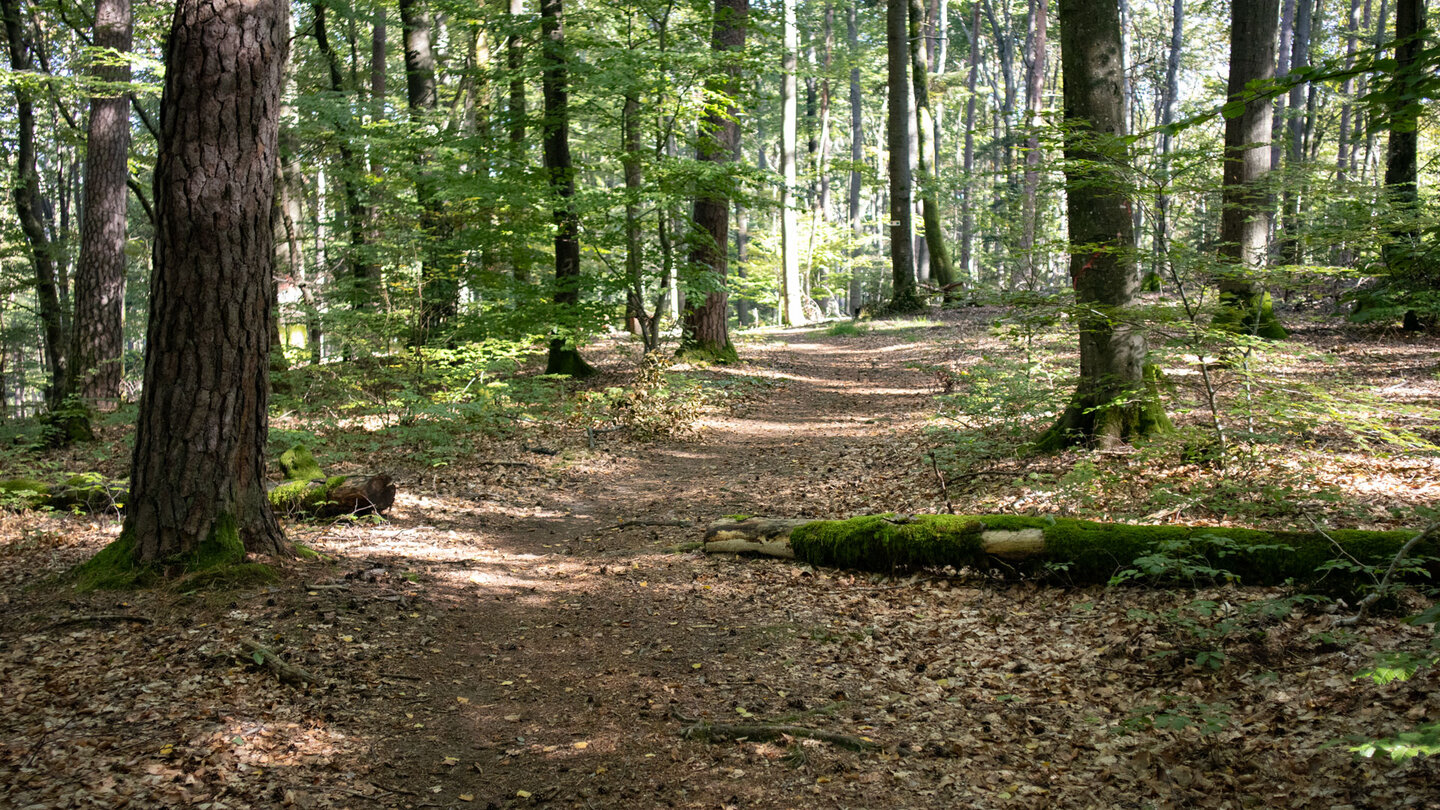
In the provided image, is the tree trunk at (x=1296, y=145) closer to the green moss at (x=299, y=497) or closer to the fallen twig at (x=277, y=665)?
the fallen twig at (x=277, y=665)

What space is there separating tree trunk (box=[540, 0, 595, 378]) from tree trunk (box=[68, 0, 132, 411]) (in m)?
5.87

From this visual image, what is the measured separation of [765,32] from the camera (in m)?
11.3

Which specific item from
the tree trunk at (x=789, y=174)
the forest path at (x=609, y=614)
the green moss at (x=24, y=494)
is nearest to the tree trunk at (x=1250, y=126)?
the forest path at (x=609, y=614)

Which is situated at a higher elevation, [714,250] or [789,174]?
[789,174]

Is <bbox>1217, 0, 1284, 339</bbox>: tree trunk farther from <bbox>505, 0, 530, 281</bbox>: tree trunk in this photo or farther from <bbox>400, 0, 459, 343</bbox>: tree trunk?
<bbox>400, 0, 459, 343</bbox>: tree trunk

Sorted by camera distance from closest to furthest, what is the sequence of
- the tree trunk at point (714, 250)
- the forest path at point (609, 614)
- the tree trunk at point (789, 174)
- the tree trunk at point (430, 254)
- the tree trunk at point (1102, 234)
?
the forest path at point (609, 614) < the tree trunk at point (1102, 234) < the tree trunk at point (430, 254) < the tree trunk at point (714, 250) < the tree trunk at point (789, 174)

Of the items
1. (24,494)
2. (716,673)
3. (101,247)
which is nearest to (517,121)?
(101,247)

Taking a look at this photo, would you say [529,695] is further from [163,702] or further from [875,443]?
[875,443]

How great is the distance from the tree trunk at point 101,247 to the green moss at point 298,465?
234 inches

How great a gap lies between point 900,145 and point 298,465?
16331 millimetres

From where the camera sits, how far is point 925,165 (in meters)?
23.6

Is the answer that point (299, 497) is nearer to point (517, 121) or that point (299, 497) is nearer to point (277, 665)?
point (277, 665)

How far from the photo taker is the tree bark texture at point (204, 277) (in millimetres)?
4578

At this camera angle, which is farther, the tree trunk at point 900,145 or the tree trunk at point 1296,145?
the tree trunk at point 900,145
